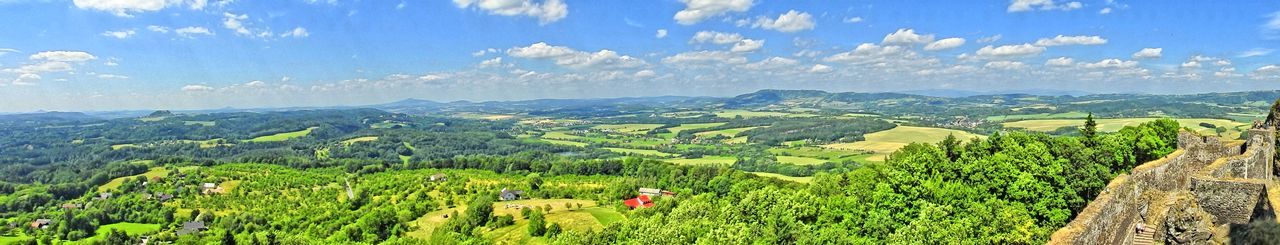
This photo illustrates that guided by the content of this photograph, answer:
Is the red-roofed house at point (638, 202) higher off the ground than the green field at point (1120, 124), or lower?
lower

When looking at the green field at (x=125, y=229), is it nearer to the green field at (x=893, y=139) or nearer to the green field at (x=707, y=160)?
the green field at (x=707, y=160)

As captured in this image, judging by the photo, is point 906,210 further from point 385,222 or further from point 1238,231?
point 385,222

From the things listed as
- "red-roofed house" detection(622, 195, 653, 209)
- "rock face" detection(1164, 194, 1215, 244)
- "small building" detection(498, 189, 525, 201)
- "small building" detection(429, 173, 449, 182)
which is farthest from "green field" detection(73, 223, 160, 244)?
"rock face" detection(1164, 194, 1215, 244)

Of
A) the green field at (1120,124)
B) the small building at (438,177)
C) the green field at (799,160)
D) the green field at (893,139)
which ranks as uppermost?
the green field at (1120,124)

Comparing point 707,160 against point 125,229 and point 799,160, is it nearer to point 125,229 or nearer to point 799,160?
point 799,160

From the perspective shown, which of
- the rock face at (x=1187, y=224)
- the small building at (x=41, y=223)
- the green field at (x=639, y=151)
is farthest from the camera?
the green field at (x=639, y=151)

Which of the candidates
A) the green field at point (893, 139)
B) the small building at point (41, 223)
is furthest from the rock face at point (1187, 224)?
the small building at point (41, 223)

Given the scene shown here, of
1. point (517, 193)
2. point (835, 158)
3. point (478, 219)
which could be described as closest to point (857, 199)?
point (478, 219)
